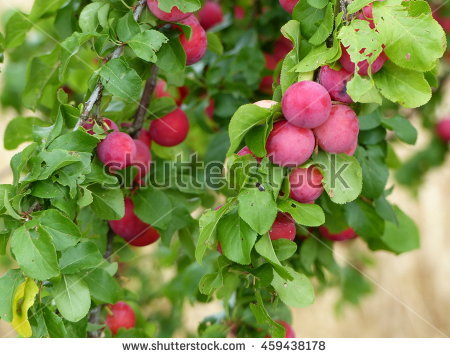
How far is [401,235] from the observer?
3.09ft

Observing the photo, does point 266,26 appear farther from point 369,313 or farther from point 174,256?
point 369,313

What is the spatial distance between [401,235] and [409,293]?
6.93 ft

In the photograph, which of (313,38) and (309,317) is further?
(309,317)

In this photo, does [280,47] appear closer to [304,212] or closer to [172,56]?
[172,56]

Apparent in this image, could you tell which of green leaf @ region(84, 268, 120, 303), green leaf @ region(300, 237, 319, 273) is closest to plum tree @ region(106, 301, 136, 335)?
green leaf @ region(84, 268, 120, 303)

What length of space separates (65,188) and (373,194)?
39 cm

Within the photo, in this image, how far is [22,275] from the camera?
0.65m

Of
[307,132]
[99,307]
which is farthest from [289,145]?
[99,307]

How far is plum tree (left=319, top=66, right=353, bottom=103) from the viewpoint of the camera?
0.64 metres

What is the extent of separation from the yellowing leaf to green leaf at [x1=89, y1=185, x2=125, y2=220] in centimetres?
12

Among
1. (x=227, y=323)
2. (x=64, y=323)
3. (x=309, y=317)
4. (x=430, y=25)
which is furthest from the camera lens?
(x=309, y=317)

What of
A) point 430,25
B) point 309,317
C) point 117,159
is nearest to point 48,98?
point 117,159

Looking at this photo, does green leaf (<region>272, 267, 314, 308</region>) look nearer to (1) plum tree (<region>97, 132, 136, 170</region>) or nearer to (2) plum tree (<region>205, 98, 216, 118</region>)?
(1) plum tree (<region>97, 132, 136, 170</region>)
